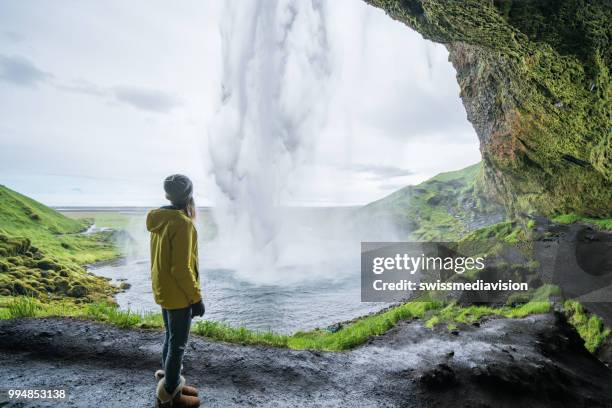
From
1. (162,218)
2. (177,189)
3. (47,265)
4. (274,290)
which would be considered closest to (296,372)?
(162,218)

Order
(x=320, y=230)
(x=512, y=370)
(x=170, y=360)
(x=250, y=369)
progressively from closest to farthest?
(x=170, y=360) → (x=250, y=369) → (x=512, y=370) → (x=320, y=230)

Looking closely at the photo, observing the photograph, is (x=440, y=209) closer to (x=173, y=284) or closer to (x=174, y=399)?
(x=174, y=399)

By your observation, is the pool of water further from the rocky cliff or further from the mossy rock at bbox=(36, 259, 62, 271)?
the rocky cliff

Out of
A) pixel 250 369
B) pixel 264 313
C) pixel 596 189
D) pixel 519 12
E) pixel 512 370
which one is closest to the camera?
pixel 250 369

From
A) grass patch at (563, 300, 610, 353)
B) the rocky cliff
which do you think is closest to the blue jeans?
the rocky cliff

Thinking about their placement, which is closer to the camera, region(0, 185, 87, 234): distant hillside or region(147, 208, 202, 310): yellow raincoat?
region(147, 208, 202, 310): yellow raincoat

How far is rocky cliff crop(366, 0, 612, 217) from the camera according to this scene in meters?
8.48

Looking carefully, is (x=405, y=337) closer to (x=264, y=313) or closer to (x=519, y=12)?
(x=519, y=12)

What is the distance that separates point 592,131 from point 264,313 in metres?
20.7

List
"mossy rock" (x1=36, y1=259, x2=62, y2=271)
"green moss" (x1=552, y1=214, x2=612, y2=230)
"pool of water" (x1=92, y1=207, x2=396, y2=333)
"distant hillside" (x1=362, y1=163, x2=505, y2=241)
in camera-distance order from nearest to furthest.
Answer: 1. "green moss" (x1=552, y1=214, x2=612, y2=230)
2. "pool of water" (x1=92, y1=207, x2=396, y2=333)
3. "mossy rock" (x1=36, y1=259, x2=62, y2=271)
4. "distant hillside" (x1=362, y1=163, x2=505, y2=241)

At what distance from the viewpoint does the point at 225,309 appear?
77.3ft

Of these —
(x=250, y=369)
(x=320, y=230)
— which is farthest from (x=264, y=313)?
(x=320, y=230)

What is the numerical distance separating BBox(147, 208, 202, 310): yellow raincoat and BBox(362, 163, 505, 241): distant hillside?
56.0 metres

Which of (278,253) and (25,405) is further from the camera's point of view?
(278,253)
